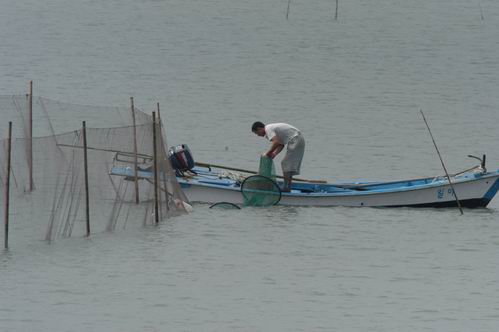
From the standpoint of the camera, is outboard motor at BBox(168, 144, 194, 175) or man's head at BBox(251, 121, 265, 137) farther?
outboard motor at BBox(168, 144, 194, 175)

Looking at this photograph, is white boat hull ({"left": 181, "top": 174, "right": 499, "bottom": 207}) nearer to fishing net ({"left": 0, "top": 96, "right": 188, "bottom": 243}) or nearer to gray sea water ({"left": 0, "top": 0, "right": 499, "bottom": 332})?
gray sea water ({"left": 0, "top": 0, "right": 499, "bottom": 332})

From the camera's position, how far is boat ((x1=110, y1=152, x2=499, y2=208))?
1109 inches

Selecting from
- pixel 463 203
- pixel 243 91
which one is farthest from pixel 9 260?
pixel 243 91

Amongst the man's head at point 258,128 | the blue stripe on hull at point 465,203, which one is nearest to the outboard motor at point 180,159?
Result: the man's head at point 258,128

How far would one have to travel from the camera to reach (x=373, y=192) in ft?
92.9

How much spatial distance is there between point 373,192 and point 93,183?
5663 millimetres

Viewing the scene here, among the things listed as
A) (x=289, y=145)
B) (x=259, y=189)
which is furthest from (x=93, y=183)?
(x=289, y=145)

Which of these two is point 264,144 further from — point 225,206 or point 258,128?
point 258,128

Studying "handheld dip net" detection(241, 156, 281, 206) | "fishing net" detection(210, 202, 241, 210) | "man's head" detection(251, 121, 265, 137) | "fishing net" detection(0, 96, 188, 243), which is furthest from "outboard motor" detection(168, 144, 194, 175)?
"man's head" detection(251, 121, 265, 137)

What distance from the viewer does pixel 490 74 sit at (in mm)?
50562

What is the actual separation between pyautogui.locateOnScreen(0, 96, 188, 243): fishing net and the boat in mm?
805

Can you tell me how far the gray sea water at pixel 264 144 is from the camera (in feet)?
70.7

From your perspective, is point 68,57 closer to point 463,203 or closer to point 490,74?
point 490,74

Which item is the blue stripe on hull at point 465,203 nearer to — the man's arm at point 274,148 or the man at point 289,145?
the man at point 289,145
